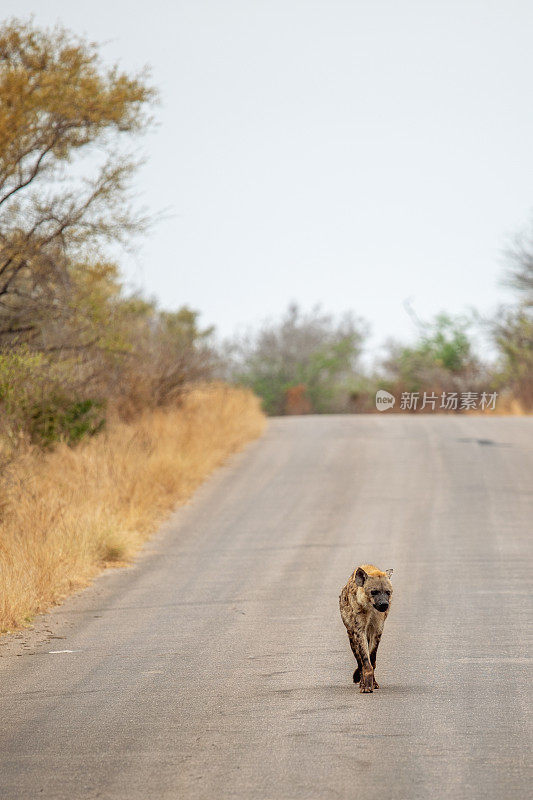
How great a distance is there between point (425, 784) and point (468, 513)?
11923 millimetres

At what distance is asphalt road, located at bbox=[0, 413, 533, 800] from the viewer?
5.61 m

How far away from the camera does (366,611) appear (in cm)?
702

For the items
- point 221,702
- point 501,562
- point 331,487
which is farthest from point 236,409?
point 221,702

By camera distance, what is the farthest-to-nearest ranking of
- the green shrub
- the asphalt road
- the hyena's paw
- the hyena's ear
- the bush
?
the bush, the green shrub, the hyena's paw, the hyena's ear, the asphalt road

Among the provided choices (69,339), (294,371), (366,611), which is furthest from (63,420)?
(294,371)

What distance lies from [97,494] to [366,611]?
10125mm

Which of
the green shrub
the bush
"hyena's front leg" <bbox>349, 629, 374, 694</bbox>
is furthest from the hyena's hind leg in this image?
the bush

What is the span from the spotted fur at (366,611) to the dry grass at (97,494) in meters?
4.07

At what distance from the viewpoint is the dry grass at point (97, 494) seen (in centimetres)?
1180

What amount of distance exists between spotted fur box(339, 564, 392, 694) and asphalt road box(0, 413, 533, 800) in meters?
0.19

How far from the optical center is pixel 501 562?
1327cm

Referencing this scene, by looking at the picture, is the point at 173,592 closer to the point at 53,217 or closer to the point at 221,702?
the point at 221,702

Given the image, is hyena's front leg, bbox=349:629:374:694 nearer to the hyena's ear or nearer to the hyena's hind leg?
the hyena's hind leg

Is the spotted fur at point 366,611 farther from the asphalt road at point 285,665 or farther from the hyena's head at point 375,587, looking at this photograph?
the asphalt road at point 285,665
